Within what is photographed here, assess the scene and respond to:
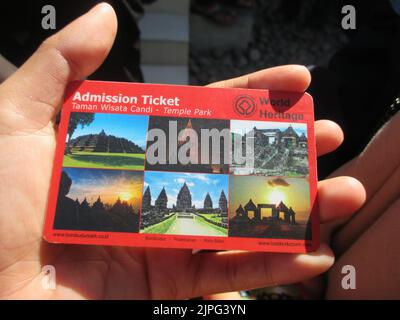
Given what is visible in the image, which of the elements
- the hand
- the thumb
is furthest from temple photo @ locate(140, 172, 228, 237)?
the thumb

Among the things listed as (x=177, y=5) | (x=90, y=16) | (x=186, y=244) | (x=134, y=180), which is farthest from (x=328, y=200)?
(x=177, y=5)

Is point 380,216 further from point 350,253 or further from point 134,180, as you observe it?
point 134,180

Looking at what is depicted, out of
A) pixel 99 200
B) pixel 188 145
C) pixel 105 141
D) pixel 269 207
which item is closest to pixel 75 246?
pixel 99 200

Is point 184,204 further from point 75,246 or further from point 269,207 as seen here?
point 75,246

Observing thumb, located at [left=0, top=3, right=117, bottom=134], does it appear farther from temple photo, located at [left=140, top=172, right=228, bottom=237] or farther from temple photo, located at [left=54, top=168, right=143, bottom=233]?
temple photo, located at [left=140, top=172, right=228, bottom=237]

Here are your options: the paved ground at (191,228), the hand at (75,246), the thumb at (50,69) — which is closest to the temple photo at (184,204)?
the paved ground at (191,228)

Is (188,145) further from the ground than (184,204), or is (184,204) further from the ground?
(188,145)
